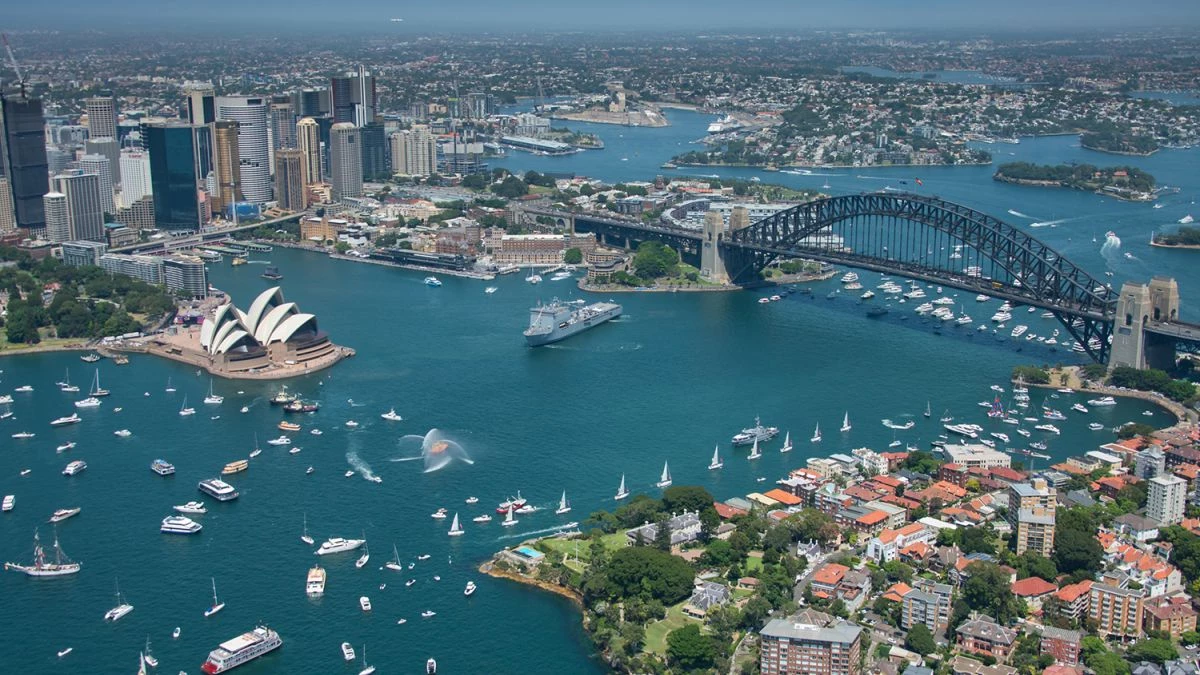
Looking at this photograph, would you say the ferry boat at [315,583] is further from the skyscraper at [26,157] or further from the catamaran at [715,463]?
the skyscraper at [26,157]

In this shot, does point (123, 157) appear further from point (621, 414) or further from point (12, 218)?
point (621, 414)

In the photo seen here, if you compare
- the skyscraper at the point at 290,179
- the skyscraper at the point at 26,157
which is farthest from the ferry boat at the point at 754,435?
the skyscraper at the point at 290,179

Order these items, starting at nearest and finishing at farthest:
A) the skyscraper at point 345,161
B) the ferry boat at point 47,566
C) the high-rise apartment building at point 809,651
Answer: the high-rise apartment building at point 809,651, the ferry boat at point 47,566, the skyscraper at point 345,161

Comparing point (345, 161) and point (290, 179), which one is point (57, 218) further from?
point (345, 161)

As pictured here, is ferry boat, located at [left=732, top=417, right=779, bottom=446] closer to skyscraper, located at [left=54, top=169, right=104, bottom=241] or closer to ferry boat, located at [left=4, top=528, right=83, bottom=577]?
ferry boat, located at [left=4, top=528, right=83, bottom=577]

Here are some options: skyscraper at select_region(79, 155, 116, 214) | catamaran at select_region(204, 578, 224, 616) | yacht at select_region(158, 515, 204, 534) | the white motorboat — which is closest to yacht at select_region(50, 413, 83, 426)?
yacht at select_region(158, 515, 204, 534)
